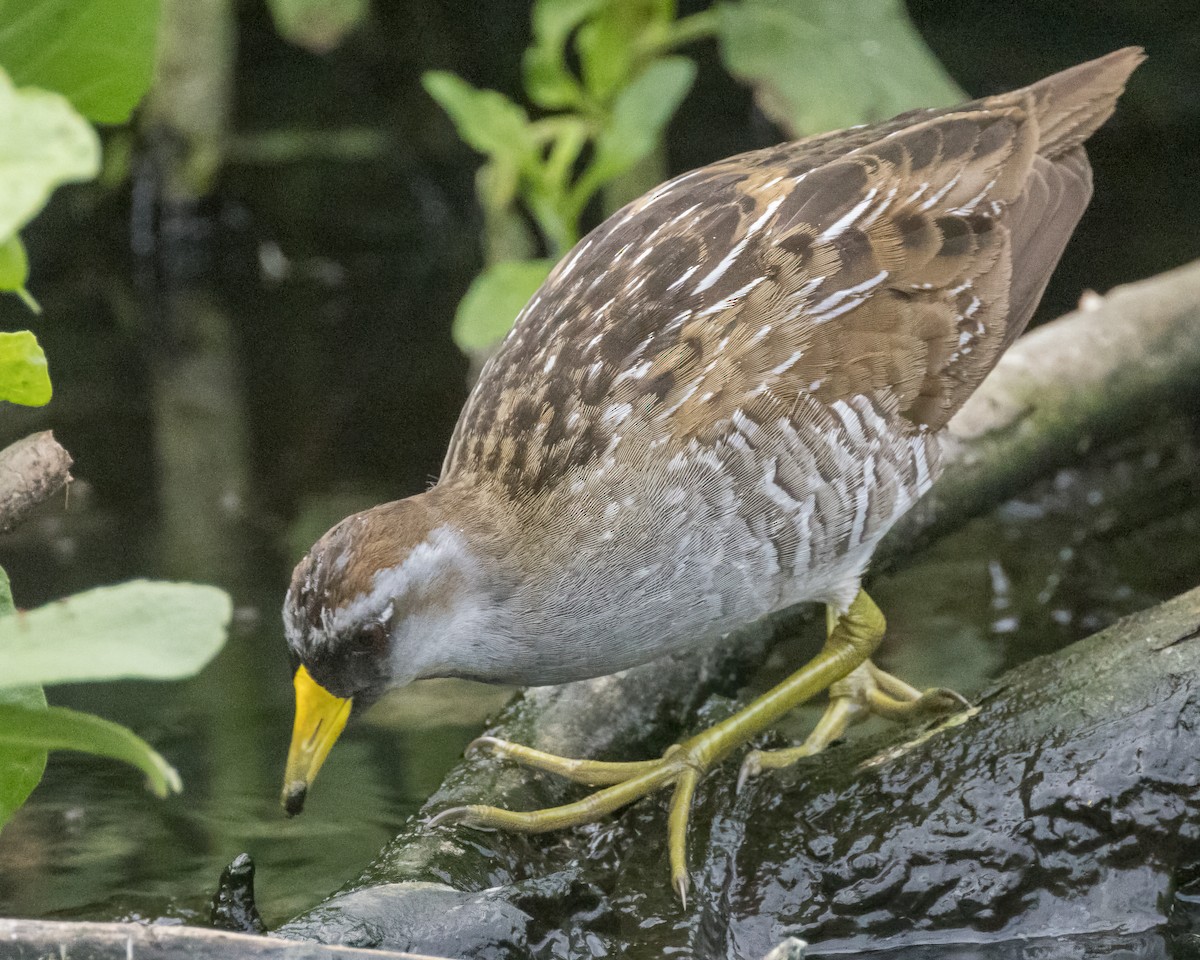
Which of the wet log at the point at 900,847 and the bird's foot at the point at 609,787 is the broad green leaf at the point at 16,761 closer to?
the wet log at the point at 900,847

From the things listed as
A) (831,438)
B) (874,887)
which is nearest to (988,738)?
(874,887)

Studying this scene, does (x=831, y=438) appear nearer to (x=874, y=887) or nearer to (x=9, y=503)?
(x=874, y=887)

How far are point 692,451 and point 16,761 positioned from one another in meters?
1.21

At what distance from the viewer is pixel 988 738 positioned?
251cm

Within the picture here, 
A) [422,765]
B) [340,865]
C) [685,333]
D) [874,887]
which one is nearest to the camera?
[874,887]

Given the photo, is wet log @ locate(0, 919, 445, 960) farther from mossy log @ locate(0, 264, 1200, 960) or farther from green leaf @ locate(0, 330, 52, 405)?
green leaf @ locate(0, 330, 52, 405)

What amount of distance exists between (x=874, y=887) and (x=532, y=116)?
5896 mm

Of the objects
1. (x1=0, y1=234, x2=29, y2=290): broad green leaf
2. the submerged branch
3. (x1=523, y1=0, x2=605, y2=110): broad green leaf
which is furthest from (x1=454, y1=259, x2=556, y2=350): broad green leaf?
(x1=0, y1=234, x2=29, y2=290): broad green leaf

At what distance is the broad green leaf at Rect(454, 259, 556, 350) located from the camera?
433cm

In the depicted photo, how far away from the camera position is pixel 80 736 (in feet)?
5.12

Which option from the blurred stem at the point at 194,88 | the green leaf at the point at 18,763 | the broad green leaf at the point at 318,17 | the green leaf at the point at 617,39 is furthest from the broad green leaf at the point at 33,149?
the blurred stem at the point at 194,88

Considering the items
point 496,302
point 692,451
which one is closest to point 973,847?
point 692,451

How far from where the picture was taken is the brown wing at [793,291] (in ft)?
8.66

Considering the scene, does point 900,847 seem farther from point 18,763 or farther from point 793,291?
point 18,763
